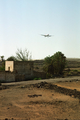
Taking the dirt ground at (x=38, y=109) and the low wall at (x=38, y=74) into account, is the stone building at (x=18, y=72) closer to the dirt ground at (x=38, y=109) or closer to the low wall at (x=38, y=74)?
the low wall at (x=38, y=74)

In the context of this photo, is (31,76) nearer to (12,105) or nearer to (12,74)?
(12,74)

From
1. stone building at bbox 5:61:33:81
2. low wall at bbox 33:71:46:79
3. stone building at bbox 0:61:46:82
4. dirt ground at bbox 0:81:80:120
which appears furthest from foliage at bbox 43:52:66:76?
dirt ground at bbox 0:81:80:120

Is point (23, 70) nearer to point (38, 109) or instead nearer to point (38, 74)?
point (38, 74)

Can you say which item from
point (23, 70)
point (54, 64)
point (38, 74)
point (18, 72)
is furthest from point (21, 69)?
point (54, 64)

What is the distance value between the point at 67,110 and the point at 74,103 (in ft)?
7.43

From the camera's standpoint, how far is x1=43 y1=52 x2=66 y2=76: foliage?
39556mm

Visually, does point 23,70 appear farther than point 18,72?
Yes

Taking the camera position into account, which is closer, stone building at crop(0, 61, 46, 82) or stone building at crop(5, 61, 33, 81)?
stone building at crop(0, 61, 46, 82)

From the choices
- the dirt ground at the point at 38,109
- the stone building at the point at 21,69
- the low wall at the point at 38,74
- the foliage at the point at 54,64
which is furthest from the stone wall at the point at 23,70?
the dirt ground at the point at 38,109

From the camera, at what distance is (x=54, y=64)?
1572 inches

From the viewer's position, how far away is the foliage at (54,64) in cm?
3956

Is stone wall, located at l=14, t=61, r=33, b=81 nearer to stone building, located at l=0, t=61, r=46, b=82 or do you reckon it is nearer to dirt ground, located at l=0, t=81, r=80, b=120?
stone building, located at l=0, t=61, r=46, b=82

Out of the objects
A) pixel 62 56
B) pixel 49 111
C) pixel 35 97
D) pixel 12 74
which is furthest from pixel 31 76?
pixel 49 111

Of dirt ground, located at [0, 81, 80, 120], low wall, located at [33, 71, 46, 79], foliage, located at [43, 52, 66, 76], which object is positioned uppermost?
foliage, located at [43, 52, 66, 76]
